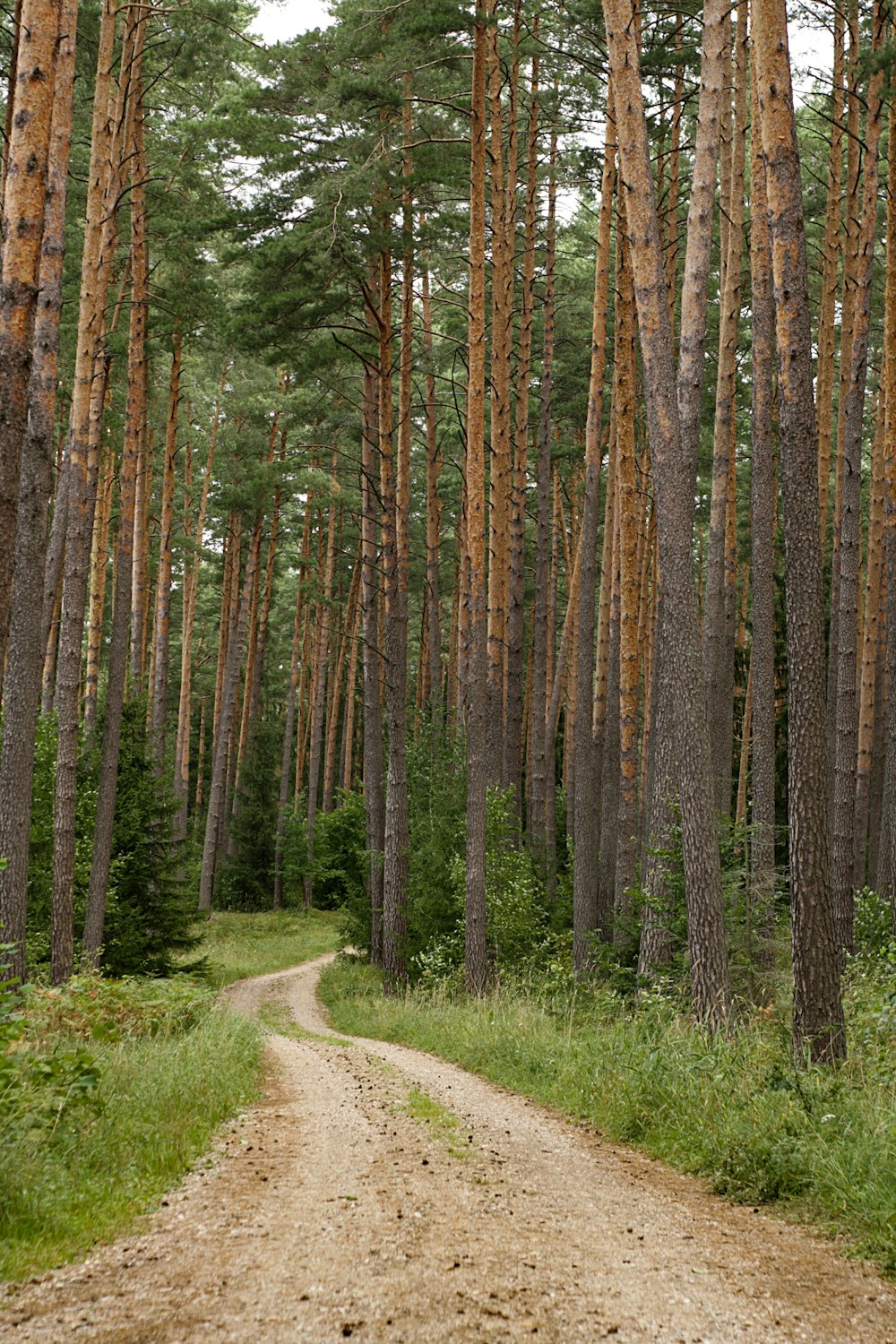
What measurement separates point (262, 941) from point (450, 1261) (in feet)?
78.0

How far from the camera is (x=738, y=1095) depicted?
6.58 m

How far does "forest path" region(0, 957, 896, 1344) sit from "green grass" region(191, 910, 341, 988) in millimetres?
12153

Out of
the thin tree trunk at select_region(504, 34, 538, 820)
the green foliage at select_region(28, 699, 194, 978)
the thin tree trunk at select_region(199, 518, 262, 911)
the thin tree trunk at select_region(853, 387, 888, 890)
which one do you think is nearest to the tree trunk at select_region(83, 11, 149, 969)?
the green foliage at select_region(28, 699, 194, 978)

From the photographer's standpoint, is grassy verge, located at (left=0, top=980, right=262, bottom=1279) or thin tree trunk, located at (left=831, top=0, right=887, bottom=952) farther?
thin tree trunk, located at (left=831, top=0, right=887, bottom=952)

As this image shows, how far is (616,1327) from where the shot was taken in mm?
3789

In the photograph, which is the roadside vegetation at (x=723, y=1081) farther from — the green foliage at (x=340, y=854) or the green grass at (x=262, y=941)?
the green foliage at (x=340, y=854)

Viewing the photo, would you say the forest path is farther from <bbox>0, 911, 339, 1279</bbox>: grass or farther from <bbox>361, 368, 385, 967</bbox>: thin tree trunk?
<bbox>361, 368, 385, 967</bbox>: thin tree trunk

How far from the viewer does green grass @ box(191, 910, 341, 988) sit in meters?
22.2

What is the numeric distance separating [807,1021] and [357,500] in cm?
2450

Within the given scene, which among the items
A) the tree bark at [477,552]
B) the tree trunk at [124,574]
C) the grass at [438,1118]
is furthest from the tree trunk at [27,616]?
the tree bark at [477,552]

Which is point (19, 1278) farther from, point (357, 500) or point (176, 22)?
point (357, 500)

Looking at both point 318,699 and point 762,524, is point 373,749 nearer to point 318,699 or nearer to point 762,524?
point 762,524

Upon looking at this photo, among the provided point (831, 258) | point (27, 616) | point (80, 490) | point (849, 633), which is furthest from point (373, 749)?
point (831, 258)

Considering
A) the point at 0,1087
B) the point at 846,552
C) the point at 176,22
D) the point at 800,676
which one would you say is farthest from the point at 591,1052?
the point at 176,22
